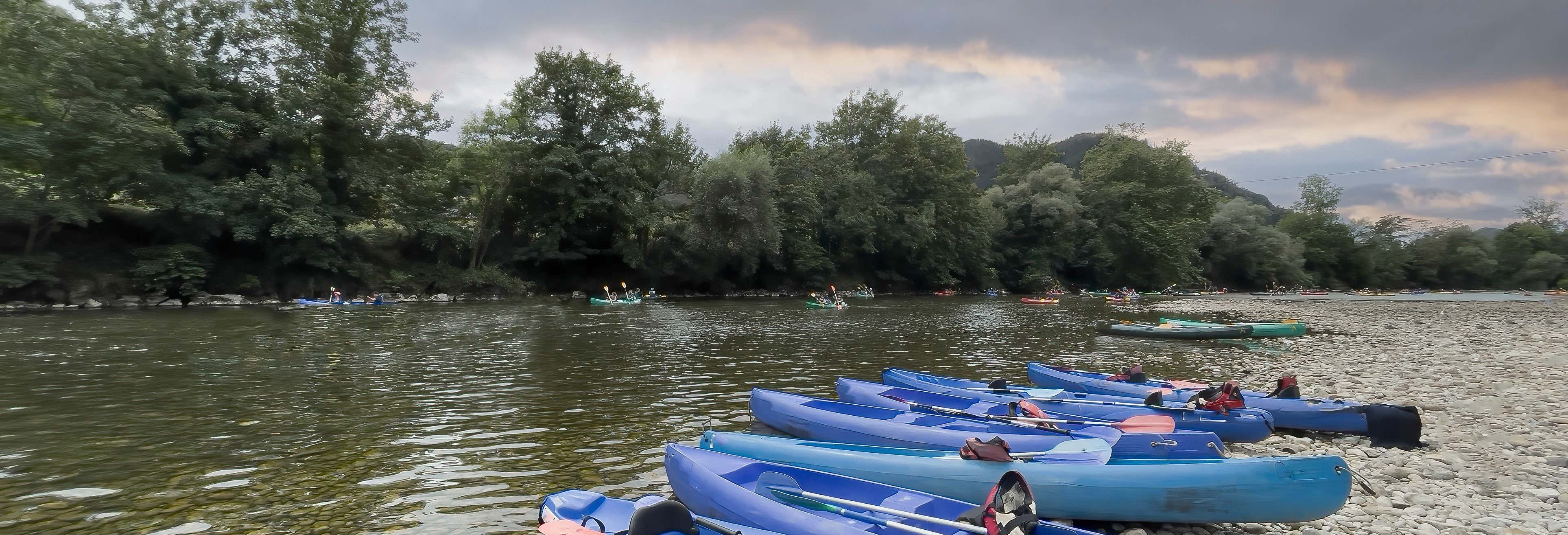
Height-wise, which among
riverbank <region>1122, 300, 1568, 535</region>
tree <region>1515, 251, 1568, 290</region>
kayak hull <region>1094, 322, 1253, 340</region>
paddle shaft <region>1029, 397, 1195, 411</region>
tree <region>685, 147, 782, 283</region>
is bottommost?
riverbank <region>1122, 300, 1568, 535</region>

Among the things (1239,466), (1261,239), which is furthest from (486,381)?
(1261,239)

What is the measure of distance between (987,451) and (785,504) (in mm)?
1797

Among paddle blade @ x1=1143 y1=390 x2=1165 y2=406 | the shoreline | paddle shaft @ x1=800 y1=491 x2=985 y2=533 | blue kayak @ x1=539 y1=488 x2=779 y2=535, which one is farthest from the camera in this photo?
the shoreline

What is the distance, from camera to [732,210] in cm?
4494

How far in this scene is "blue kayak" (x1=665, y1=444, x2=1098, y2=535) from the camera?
14.4 feet

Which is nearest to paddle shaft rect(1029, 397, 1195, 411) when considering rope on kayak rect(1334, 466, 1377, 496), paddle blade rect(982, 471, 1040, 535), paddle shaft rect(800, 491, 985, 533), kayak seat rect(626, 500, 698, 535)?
rope on kayak rect(1334, 466, 1377, 496)

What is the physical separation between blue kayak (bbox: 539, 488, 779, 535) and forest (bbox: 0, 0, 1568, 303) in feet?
115

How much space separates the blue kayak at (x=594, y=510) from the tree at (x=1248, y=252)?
8215 centimetres

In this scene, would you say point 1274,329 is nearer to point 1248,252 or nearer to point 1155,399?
point 1155,399

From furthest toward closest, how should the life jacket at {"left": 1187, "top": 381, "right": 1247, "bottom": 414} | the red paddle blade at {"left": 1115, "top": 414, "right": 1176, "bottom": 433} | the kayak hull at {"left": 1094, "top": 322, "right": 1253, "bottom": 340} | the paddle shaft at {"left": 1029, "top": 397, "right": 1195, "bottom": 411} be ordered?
the kayak hull at {"left": 1094, "top": 322, "right": 1253, "bottom": 340} < the paddle shaft at {"left": 1029, "top": 397, "right": 1195, "bottom": 411} < the life jacket at {"left": 1187, "top": 381, "right": 1247, "bottom": 414} < the red paddle blade at {"left": 1115, "top": 414, "right": 1176, "bottom": 433}

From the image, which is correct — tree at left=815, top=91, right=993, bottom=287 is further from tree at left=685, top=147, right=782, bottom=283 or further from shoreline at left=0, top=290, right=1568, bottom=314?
tree at left=685, top=147, right=782, bottom=283

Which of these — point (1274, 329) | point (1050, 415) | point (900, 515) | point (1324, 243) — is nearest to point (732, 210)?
point (1274, 329)

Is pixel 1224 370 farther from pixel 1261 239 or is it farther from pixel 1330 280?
pixel 1330 280

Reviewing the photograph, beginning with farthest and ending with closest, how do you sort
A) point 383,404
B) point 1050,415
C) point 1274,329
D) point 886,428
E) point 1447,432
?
point 1274,329, point 383,404, point 1447,432, point 1050,415, point 886,428
